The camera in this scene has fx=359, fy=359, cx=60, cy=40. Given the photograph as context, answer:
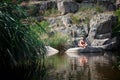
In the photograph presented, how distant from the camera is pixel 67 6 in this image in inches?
1303

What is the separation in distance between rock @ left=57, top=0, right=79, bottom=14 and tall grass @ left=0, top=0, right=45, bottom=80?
1846 centimetres

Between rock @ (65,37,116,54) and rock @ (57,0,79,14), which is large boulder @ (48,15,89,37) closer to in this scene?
rock @ (57,0,79,14)

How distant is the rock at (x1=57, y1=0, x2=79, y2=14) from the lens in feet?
108

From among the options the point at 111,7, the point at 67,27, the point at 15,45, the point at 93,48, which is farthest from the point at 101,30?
the point at 15,45

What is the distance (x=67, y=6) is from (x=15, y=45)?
66.8 ft

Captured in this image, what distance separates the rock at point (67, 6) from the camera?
32938 millimetres

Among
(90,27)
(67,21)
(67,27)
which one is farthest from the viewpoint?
(67,21)

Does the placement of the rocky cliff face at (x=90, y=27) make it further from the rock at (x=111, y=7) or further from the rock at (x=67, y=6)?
the rock at (x=111, y=7)

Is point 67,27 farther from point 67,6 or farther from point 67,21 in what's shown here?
point 67,6

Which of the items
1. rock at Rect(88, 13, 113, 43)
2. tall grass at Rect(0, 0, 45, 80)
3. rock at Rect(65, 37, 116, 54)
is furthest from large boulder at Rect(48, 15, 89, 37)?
tall grass at Rect(0, 0, 45, 80)

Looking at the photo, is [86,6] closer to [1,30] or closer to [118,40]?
[118,40]

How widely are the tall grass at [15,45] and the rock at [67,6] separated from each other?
1846 cm

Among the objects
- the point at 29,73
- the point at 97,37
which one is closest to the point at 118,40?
the point at 97,37

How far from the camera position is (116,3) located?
3372 centimetres
